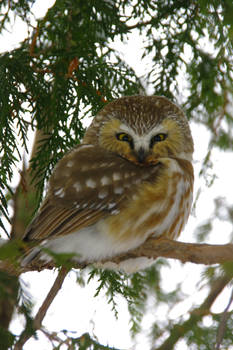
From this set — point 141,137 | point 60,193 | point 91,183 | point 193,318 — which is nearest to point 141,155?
point 141,137

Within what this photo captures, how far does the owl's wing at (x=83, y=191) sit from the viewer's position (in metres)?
2.75

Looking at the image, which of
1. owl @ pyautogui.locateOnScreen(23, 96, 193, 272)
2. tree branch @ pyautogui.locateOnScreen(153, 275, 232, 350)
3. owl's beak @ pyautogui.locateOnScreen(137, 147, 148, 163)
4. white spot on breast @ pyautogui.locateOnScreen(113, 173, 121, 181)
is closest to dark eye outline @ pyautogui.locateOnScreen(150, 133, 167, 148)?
owl @ pyautogui.locateOnScreen(23, 96, 193, 272)

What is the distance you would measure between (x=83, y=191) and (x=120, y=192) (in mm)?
205

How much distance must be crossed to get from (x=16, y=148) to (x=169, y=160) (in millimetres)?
930

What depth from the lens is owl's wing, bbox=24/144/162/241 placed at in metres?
2.75

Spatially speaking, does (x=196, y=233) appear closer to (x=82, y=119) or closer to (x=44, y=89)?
(x=82, y=119)

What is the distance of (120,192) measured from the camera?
9.41 ft

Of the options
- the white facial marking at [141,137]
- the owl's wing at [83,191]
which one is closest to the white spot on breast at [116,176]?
the owl's wing at [83,191]

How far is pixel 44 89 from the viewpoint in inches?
120

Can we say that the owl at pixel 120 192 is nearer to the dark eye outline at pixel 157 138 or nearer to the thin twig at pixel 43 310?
the dark eye outline at pixel 157 138

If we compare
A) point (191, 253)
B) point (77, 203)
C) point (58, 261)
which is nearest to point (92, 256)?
point (77, 203)

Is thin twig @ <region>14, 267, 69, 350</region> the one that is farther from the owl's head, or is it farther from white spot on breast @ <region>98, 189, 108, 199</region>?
the owl's head

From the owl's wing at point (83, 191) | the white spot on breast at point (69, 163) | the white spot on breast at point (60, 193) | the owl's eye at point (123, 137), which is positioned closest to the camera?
the owl's wing at point (83, 191)

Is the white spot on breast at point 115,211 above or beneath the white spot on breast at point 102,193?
beneath
